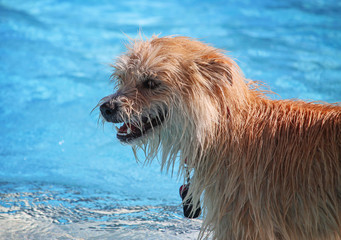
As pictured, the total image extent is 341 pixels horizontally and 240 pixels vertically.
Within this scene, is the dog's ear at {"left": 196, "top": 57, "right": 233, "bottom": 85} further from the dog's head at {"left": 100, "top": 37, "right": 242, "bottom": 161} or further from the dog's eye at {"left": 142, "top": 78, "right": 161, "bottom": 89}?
the dog's eye at {"left": 142, "top": 78, "right": 161, "bottom": 89}

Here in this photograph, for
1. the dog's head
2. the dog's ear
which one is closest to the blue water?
the dog's head

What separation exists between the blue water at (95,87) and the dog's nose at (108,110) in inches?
29.5

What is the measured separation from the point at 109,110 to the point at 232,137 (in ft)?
2.31

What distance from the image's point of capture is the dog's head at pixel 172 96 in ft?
8.00

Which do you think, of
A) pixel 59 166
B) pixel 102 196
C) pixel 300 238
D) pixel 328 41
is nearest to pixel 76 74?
pixel 59 166

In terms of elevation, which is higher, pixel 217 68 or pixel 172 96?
pixel 217 68

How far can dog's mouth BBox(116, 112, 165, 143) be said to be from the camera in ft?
8.22

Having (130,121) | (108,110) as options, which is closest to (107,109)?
(108,110)

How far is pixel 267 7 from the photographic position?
35.6ft

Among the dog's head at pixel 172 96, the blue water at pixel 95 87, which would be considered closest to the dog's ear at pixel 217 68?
the dog's head at pixel 172 96

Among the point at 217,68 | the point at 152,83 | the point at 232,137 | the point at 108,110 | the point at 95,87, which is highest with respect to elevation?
the point at 95,87

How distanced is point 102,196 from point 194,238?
1.40 m

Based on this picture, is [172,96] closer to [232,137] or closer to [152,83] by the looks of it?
[152,83]

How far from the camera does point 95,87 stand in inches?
309
